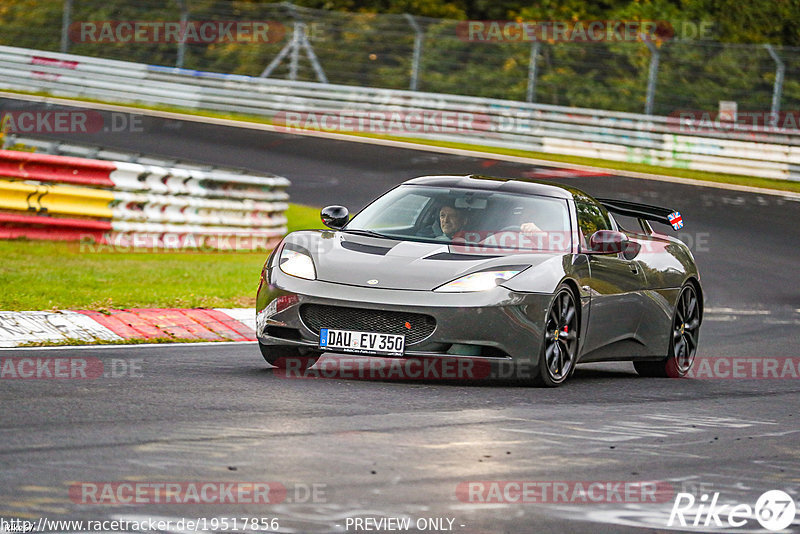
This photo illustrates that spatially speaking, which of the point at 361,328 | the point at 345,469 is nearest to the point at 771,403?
the point at 361,328

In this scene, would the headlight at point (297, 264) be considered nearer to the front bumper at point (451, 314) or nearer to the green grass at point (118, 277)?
the front bumper at point (451, 314)

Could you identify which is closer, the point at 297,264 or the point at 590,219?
the point at 297,264

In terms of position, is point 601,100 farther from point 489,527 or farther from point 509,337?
point 489,527

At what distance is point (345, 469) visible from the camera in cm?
582

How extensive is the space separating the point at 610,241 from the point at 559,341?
2.92 feet

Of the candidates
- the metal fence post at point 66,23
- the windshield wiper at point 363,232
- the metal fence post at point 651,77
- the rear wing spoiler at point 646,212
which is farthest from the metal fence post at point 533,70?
the windshield wiper at point 363,232

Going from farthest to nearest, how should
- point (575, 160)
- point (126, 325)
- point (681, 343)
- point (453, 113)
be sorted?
1. point (453, 113)
2. point (575, 160)
3. point (681, 343)
4. point (126, 325)

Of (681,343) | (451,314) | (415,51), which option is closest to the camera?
(451,314)

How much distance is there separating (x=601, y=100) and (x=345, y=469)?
85.0ft

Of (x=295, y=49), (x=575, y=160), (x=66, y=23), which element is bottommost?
(x=575, y=160)

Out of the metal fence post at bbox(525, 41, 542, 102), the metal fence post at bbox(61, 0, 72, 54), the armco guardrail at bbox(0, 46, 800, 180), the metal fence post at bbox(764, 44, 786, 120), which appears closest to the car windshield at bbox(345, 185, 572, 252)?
the armco guardrail at bbox(0, 46, 800, 180)

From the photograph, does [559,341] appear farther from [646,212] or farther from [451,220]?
[646,212]

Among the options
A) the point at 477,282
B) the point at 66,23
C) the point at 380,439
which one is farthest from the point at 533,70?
the point at 380,439

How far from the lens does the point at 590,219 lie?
32.8 ft
